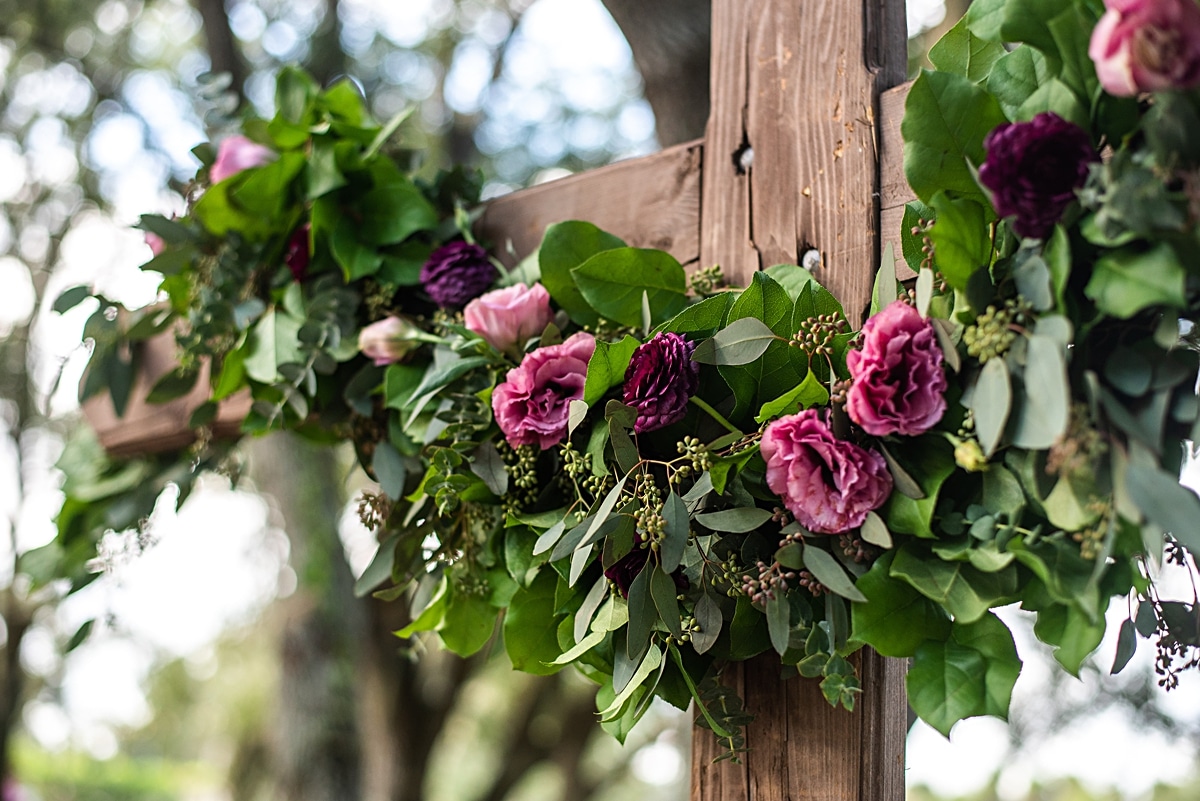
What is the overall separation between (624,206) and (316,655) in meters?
1.74

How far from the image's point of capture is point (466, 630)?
89 centimetres

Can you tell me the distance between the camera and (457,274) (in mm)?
963

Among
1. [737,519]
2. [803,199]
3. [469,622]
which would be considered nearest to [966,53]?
[803,199]

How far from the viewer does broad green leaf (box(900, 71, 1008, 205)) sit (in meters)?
0.60

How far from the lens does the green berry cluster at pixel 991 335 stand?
1.83ft

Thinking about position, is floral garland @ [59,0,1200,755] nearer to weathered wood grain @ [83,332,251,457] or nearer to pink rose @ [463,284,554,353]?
pink rose @ [463,284,554,353]

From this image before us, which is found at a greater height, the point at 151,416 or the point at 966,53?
the point at 966,53

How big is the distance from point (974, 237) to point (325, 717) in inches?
82.2

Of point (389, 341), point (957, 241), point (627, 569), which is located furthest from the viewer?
point (389, 341)

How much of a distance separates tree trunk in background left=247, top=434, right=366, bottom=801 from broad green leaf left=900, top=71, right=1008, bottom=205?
2.07 metres

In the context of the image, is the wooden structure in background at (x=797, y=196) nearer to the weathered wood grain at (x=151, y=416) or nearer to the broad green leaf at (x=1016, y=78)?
the broad green leaf at (x=1016, y=78)

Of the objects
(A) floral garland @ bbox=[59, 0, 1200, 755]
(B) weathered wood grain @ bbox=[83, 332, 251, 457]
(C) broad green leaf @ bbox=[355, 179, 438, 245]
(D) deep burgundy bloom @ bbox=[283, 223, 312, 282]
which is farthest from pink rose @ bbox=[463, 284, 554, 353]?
(B) weathered wood grain @ bbox=[83, 332, 251, 457]

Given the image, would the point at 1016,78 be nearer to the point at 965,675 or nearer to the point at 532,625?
the point at 965,675

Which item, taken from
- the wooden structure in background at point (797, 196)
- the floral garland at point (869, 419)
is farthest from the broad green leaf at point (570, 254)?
the wooden structure in background at point (797, 196)
